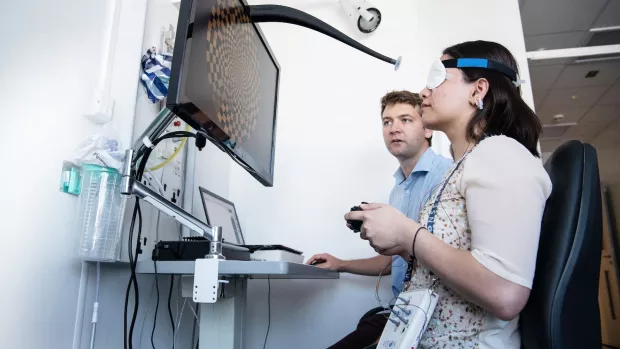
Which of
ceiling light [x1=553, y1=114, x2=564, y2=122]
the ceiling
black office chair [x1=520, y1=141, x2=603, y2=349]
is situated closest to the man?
black office chair [x1=520, y1=141, x2=603, y2=349]

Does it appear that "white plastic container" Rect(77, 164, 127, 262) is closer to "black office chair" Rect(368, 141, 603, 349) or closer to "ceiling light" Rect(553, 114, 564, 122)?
"black office chair" Rect(368, 141, 603, 349)

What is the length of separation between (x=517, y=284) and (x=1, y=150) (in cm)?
112

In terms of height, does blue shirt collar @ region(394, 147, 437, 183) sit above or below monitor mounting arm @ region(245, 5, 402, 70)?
below

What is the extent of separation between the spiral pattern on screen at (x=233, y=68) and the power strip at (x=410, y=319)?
1.88 feet

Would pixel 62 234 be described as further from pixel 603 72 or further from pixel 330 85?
pixel 603 72

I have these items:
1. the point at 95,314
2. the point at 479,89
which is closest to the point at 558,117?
the point at 479,89

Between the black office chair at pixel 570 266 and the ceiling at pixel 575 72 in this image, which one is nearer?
the black office chair at pixel 570 266

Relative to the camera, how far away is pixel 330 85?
2.34m

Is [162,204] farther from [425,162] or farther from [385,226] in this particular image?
[425,162]

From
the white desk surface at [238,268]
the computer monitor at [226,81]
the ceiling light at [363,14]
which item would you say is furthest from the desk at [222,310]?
the ceiling light at [363,14]

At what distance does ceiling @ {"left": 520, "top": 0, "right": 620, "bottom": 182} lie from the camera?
9.93 ft

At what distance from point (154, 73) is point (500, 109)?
112 centimetres

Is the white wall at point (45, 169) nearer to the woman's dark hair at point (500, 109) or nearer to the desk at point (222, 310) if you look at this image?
the desk at point (222, 310)

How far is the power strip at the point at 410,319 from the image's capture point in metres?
0.78
